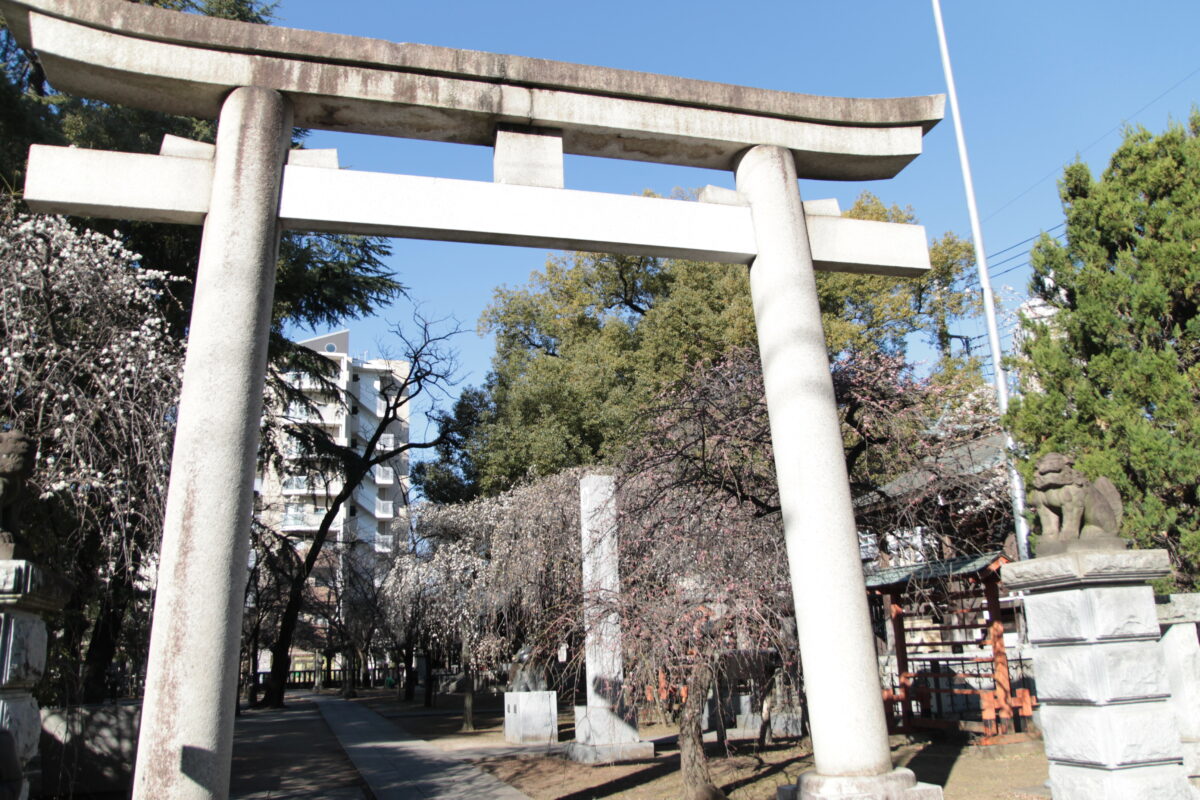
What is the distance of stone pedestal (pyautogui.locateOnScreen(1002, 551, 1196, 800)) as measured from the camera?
496 centimetres

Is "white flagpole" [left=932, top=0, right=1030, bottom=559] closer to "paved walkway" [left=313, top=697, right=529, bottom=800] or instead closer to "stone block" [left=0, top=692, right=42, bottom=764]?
"paved walkway" [left=313, top=697, right=529, bottom=800]

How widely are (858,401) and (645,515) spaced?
3186 millimetres

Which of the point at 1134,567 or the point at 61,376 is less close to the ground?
the point at 61,376

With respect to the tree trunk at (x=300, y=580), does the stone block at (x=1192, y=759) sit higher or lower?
lower

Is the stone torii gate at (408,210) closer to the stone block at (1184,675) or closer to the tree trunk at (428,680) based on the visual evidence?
the stone block at (1184,675)

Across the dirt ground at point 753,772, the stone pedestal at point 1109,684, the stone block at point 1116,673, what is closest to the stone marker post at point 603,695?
the dirt ground at point 753,772

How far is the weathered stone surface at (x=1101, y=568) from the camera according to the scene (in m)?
5.12

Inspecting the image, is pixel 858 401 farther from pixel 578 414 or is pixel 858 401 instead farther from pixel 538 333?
pixel 538 333

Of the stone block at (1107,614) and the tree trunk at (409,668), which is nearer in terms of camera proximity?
the stone block at (1107,614)

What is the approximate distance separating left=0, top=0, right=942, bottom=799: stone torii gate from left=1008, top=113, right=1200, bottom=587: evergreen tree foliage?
2879 millimetres

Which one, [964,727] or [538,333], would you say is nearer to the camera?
[964,727]

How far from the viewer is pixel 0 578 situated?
437cm

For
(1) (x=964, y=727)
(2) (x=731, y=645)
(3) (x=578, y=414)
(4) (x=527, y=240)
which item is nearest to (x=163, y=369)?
(4) (x=527, y=240)

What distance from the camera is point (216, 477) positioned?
4.68 metres
